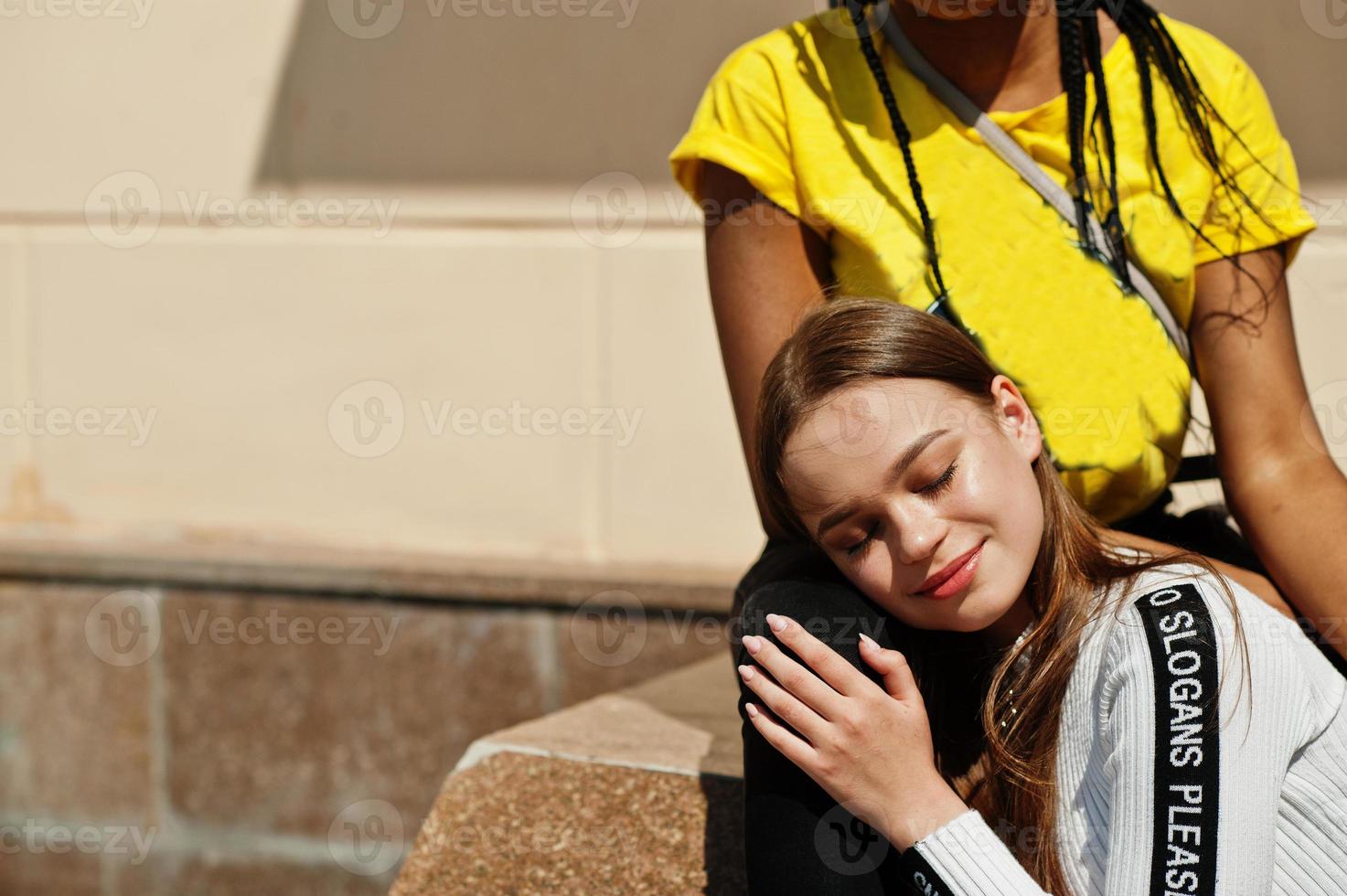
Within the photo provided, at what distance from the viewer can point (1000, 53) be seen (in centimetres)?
206

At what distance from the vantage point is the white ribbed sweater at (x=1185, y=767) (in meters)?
1.49

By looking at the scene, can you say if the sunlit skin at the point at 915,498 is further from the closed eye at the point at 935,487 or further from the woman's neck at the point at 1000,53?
the woman's neck at the point at 1000,53

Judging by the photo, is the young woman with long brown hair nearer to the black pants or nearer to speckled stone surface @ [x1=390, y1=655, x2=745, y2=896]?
the black pants

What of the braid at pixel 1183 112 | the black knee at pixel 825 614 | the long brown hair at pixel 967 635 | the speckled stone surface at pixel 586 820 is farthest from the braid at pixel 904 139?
the speckled stone surface at pixel 586 820

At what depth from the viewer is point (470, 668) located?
3.81 metres

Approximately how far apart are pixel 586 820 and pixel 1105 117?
4.37 feet

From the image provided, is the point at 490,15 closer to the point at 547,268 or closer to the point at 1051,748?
the point at 547,268

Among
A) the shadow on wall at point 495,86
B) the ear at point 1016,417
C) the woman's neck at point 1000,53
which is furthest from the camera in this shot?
the shadow on wall at point 495,86

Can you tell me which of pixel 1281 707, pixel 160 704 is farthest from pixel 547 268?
pixel 1281 707

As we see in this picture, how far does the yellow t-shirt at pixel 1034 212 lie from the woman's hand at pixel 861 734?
0.49 meters

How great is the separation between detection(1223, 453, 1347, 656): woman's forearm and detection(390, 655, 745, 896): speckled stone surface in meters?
0.87

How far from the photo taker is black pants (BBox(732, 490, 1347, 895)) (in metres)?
1.60

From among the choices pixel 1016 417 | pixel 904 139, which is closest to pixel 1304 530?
pixel 1016 417

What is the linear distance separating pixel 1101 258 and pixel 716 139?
1.93ft
